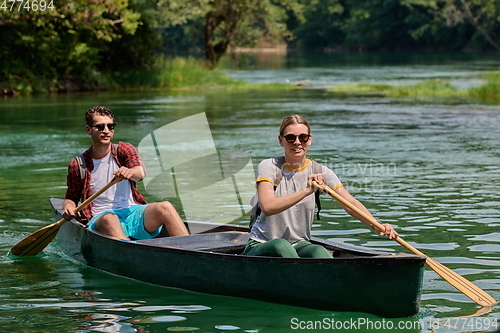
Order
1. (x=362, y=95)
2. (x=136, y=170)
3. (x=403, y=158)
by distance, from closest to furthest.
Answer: (x=136, y=170)
(x=403, y=158)
(x=362, y=95)

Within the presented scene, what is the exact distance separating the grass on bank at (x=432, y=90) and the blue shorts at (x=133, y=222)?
21235mm

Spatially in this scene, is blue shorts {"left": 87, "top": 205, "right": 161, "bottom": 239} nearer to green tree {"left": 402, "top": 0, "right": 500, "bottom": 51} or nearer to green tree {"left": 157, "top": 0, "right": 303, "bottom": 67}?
green tree {"left": 157, "top": 0, "right": 303, "bottom": 67}

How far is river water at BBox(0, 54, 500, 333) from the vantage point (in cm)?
605

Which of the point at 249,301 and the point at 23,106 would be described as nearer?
the point at 249,301

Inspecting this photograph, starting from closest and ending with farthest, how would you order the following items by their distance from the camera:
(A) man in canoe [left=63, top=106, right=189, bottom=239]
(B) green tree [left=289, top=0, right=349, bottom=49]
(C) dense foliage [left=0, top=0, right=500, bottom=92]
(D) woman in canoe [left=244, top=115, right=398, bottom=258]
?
(D) woman in canoe [left=244, top=115, right=398, bottom=258] → (A) man in canoe [left=63, top=106, right=189, bottom=239] → (C) dense foliage [left=0, top=0, right=500, bottom=92] → (B) green tree [left=289, top=0, right=349, bottom=49]

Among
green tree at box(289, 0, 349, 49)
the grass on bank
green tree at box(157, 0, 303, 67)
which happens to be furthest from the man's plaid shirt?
green tree at box(289, 0, 349, 49)

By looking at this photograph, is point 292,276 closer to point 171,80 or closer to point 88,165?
point 88,165

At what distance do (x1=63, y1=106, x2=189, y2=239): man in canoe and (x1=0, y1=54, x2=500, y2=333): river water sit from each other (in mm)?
470

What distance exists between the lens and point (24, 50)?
30.1 m

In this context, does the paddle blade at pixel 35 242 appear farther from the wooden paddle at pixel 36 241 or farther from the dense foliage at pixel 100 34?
the dense foliage at pixel 100 34

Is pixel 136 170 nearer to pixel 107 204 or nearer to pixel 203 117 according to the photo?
pixel 107 204

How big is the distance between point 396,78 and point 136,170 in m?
32.0

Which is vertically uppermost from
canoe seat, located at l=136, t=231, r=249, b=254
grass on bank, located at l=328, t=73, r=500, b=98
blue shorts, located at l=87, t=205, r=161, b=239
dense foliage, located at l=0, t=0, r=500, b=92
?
dense foliage, located at l=0, t=0, r=500, b=92

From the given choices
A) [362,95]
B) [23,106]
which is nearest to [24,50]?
[23,106]
